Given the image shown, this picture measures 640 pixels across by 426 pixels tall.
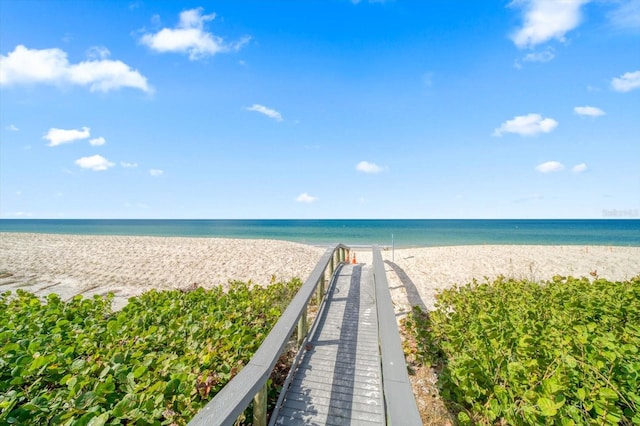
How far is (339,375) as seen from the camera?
11.6 feet

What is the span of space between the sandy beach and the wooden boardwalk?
3.19 meters

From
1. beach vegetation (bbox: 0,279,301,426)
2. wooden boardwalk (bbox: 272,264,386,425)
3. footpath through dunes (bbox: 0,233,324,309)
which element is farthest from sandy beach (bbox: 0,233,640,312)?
beach vegetation (bbox: 0,279,301,426)

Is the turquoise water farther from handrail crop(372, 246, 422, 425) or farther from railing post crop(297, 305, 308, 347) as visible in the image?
handrail crop(372, 246, 422, 425)

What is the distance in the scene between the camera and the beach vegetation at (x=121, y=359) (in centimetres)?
192

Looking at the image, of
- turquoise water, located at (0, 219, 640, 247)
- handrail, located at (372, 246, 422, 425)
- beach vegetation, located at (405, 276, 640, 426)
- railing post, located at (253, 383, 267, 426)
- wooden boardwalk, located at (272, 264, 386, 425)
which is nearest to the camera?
handrail, located at (372, 246, 422, 425)

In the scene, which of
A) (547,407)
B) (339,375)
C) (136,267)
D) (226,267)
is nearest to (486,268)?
(339,375)

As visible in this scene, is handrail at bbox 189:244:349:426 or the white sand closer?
handrail at bbox 189:244:349:426

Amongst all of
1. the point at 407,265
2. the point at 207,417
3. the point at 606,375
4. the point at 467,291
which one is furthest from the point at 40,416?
the point at 407,265

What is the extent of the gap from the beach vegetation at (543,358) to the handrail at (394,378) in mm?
729

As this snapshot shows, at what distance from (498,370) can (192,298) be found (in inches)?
195

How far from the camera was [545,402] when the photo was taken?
207 centimetres

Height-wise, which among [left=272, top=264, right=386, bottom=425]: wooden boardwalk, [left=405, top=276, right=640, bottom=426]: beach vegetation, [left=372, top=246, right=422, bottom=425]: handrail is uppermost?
[left=372, top=246, right=422, bottom=425]: handrail

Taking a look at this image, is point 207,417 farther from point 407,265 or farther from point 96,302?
point 407,265

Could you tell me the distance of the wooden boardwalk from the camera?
286 cm
